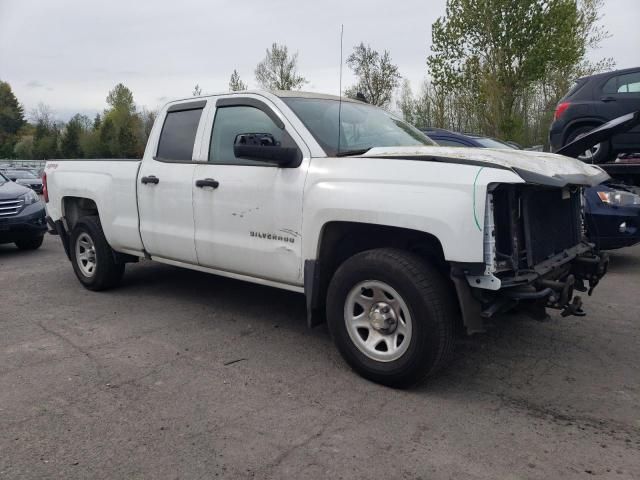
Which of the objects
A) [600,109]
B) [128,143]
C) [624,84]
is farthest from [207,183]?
[128,143]

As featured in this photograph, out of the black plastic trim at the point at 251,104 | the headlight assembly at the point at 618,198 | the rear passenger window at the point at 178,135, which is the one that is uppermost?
the black plastic trim at the point at 251,104

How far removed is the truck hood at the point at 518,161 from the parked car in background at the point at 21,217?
23.8 ft

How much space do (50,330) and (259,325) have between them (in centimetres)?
180

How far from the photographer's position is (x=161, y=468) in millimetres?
Result: 2748

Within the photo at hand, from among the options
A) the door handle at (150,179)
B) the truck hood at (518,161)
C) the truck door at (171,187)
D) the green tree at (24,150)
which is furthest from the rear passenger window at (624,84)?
the green tree at (24,150)

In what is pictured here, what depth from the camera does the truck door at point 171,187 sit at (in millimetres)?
4898

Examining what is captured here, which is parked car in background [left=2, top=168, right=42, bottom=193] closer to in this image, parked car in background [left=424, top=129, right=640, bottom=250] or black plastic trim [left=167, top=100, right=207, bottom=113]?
black plastic trim [left=167, top=100, right=207, bottom=113]

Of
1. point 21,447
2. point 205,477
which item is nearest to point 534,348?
point 205,477

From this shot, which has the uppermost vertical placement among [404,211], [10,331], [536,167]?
[536,167]

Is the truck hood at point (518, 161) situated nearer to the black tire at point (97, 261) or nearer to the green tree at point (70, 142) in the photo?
the black tire at point (97, 261)

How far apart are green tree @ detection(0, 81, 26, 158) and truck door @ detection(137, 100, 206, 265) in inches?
2986

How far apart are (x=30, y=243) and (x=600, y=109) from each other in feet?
32.8

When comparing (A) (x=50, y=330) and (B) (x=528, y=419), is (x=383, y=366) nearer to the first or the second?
(B) (x=528, y=419)

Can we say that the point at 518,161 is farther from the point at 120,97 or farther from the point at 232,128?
the point at 120,97
